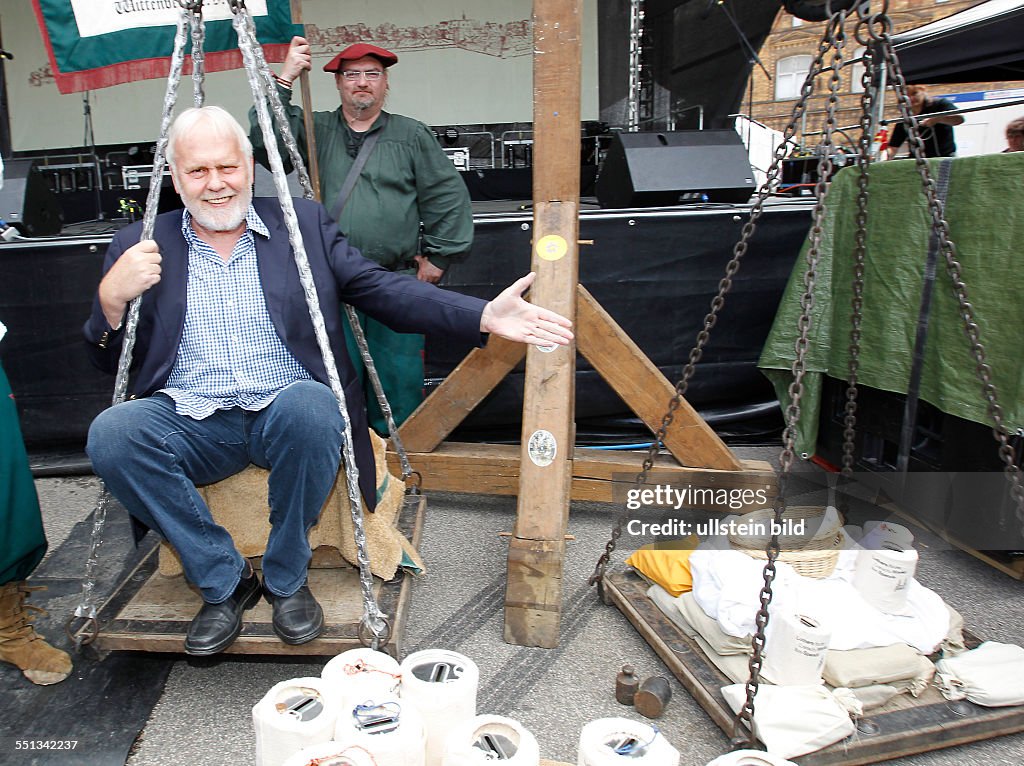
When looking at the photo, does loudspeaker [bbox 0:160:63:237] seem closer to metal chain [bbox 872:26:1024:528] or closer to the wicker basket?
the wicker basket

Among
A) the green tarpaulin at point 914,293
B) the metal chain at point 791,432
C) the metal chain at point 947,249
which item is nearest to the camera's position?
the metal chain at point 791,432

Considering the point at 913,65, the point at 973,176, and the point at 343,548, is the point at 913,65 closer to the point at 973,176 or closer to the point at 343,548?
the point at 973,176

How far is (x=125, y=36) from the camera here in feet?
8.90

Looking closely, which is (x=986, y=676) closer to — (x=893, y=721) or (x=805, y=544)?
(x=893, y=721)

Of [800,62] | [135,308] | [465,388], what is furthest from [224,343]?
[800,62]

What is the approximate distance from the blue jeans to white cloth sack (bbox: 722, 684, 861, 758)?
1291 millimetres

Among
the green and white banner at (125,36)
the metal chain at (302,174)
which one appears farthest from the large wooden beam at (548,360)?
the green and white banner at (125,36)

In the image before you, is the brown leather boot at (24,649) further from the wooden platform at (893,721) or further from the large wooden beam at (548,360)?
the wooden platform at (893,721)

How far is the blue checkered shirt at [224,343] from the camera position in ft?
6.89

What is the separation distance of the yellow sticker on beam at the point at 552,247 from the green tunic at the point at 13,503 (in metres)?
1.65

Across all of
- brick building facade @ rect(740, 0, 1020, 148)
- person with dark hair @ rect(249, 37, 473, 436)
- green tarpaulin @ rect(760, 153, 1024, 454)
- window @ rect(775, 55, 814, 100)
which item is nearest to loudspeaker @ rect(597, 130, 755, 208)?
green tarpaulin @ rect(760, 153, 1024, 454)

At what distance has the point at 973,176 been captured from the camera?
8.85 feet

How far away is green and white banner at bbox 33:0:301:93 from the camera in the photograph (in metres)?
2.66

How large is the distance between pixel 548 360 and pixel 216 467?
109 centimetres
